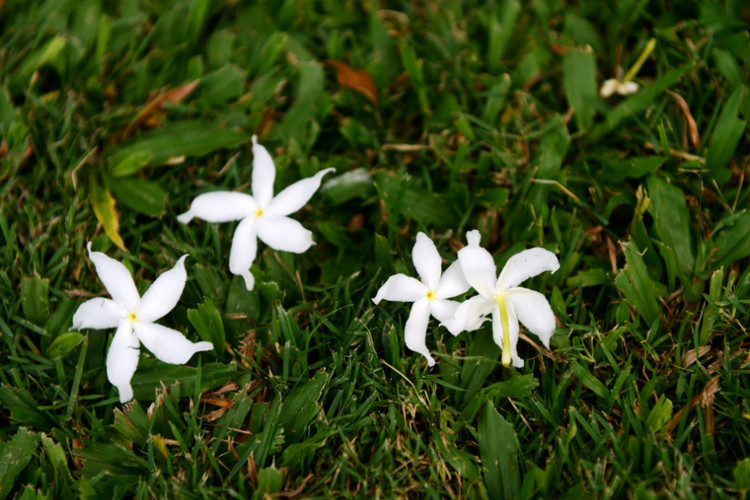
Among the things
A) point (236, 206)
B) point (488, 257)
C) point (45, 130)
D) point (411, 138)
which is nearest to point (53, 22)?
point (45, 130)

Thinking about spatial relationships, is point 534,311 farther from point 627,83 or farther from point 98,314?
point 98,314

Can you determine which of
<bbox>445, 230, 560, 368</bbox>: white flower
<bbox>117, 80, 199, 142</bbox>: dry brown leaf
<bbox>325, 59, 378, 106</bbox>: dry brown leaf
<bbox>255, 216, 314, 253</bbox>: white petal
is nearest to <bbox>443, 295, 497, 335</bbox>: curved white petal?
<bbox>445, 230, 560, 368</bbox>: white flower

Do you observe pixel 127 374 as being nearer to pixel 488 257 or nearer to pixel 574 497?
pixel 488 257

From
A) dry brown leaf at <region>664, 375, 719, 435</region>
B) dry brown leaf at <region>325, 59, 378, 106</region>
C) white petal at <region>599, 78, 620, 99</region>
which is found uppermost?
white petal at <region>599, 78, 620, 99</region>

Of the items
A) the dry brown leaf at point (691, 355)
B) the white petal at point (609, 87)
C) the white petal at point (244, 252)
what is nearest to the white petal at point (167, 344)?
the white petal at point (244, 252)

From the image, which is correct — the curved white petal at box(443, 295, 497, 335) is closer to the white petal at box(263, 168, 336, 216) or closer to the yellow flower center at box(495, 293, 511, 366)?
the yellow flower center at box(495, 293, 511, 366)

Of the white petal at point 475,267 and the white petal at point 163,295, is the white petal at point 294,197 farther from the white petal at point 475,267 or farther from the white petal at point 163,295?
the white petal at point 475,267
